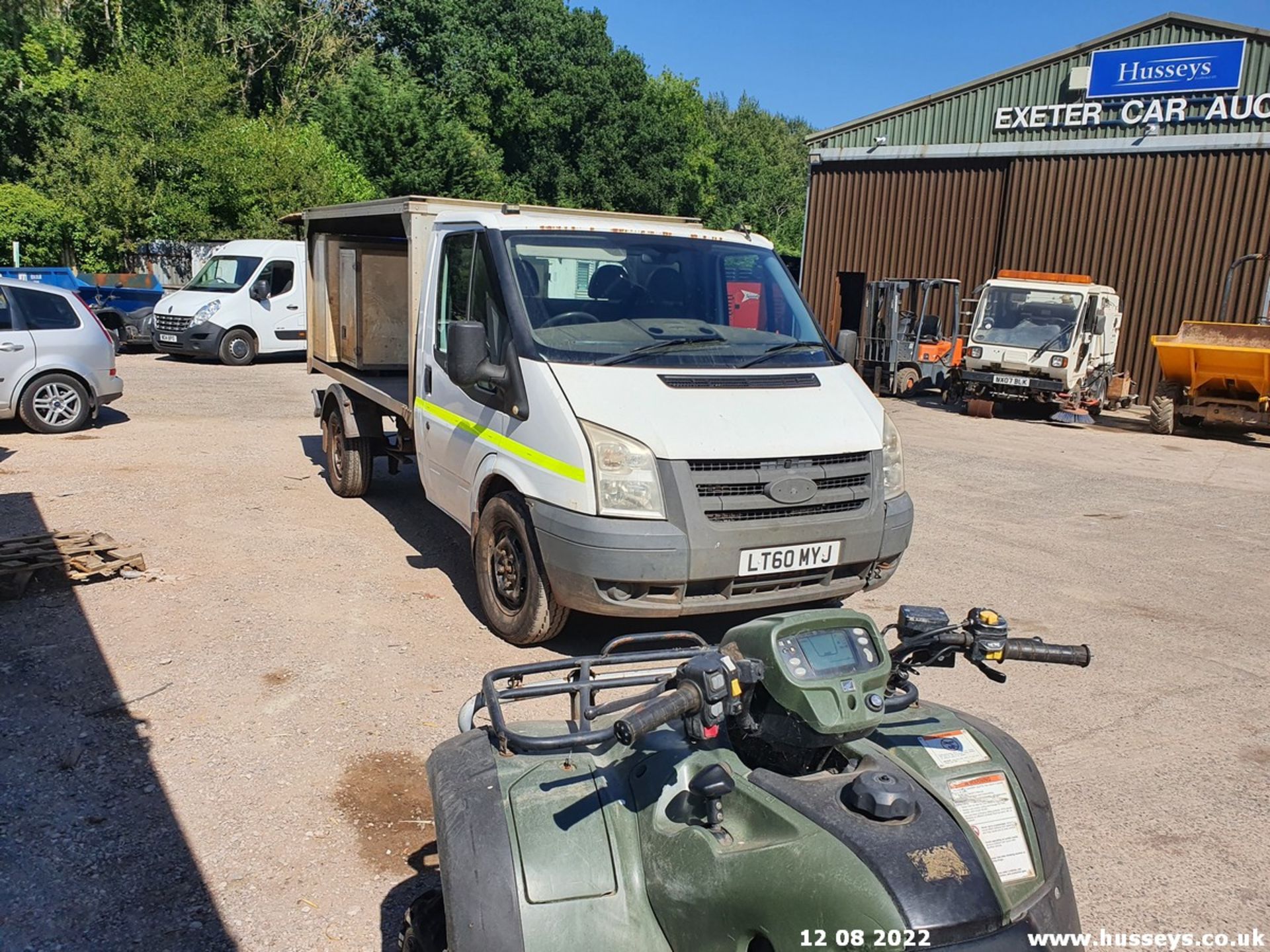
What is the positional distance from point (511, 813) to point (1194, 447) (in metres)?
15.0

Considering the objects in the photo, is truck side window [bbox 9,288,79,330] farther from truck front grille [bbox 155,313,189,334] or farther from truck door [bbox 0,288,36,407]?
truck front grille [bbox 155,313,189,334]

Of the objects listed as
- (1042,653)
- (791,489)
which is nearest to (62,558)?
(791,489)

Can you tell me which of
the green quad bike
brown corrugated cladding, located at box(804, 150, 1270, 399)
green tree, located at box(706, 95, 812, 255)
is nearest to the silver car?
the green quad bike

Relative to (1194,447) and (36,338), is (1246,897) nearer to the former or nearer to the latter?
(36,338)

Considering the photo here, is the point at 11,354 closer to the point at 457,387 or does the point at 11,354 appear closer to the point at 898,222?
the point at 457,387

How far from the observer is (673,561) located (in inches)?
186

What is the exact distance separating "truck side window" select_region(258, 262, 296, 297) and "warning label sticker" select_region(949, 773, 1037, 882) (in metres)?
18.9

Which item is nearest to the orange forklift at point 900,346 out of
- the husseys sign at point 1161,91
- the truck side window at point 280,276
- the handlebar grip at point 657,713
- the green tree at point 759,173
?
the husseys sign at point 1161,91

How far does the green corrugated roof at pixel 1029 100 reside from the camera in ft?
61.0

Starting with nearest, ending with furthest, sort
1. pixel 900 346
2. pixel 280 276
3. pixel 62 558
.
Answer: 1. pixel 62 558
2. pixel 280 276
3. pixel 900 346

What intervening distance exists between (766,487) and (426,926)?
111 inches

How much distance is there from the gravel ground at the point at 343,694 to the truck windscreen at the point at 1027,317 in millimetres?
7432

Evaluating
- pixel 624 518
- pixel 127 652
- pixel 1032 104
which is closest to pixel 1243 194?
pixel 1032 104

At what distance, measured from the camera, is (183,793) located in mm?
3865
